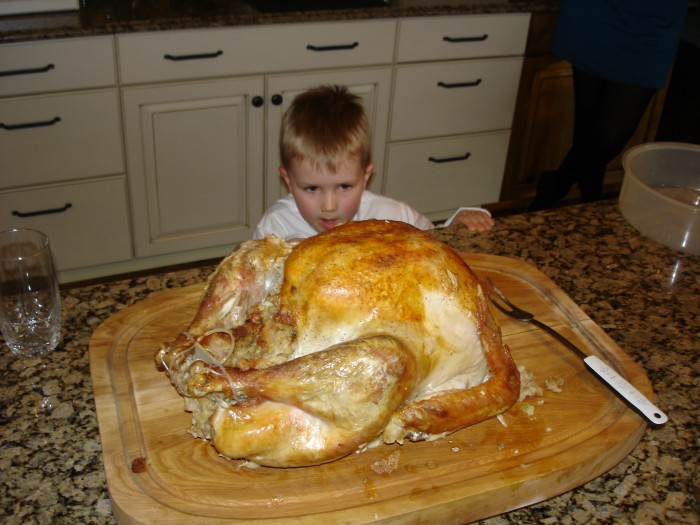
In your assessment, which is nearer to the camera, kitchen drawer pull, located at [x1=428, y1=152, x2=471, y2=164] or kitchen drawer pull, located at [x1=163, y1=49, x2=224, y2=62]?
kitchen drawer pull, located at [x1=163, y1=49, x2=224, y2=62]

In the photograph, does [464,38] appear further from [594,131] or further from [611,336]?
[611,336]

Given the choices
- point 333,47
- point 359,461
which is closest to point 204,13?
point 333,47

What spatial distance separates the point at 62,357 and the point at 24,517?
31 cm

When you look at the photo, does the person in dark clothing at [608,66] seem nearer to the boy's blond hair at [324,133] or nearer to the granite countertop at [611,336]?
the granite countertop at [611,336]

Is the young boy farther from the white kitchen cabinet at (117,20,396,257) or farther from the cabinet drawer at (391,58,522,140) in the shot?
the cabinet drawer at (391,58,522,140)

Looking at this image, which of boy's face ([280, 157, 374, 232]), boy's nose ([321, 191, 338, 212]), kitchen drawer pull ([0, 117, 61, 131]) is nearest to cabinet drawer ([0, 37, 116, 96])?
kitchen drawer pull ([0, 117, 61, 131])

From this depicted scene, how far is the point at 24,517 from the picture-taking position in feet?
3.04

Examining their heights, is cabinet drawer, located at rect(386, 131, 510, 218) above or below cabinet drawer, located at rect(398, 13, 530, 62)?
below

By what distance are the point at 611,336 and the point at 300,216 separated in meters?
0.86

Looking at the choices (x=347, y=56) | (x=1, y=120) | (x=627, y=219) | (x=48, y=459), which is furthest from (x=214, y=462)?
(x=347, y=56)

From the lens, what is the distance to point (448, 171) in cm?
333

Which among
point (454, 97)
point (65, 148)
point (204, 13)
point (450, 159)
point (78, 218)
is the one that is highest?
point (204, 13)

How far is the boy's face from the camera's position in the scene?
167 cm

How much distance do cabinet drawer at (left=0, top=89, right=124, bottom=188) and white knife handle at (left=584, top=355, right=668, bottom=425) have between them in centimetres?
198
